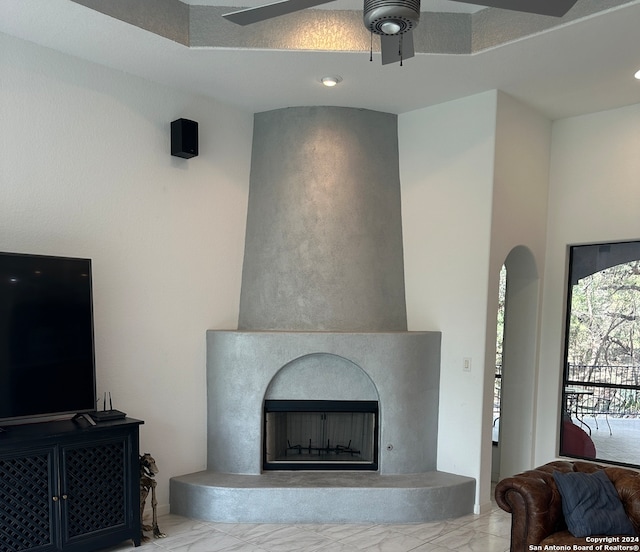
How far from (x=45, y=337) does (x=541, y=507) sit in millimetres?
2930

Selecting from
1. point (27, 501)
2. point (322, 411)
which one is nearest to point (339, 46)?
point (322, 411)

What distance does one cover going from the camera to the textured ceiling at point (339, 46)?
3.29 meters

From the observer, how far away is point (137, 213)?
414cm

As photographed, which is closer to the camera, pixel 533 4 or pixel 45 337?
pixel 533 4

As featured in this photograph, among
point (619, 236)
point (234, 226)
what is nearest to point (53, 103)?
point (234, 226)

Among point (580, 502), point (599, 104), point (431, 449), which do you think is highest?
point (599, 104)

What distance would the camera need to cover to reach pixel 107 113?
3.97m

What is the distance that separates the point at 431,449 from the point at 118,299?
270 cm

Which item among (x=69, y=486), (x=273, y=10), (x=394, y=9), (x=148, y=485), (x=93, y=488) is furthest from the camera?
(x=148, y=485)

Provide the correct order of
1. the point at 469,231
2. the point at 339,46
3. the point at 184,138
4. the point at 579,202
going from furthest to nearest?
the point at 579,202 → the point at 469,231 → the point at 184,138 → the point at 339,46

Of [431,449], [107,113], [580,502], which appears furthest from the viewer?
[431,449]

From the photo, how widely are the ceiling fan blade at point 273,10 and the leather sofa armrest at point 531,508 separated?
2.57 meters

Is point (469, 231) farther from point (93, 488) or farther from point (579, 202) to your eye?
point (93, 488)

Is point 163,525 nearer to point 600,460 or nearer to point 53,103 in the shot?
point 53,103
